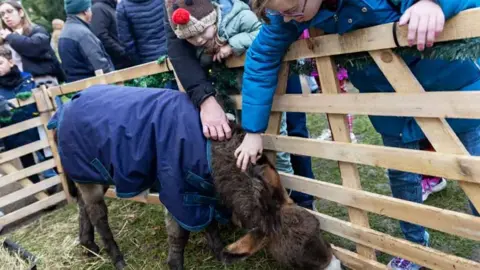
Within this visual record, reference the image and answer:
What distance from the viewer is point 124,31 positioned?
18.9 feet

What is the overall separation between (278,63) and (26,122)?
3636 mm

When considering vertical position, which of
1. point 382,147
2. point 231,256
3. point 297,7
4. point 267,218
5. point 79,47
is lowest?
point 231,256

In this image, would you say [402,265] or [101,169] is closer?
[402,265]

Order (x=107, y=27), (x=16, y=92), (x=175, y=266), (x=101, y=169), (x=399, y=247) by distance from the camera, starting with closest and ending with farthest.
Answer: (x=399, y=247) < (x=101, y=169) < (x=175, y=266) < (x=16, y=92) < (x=107, y=27)

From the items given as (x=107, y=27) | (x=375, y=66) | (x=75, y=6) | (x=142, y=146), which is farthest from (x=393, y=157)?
(x=107, y=27)

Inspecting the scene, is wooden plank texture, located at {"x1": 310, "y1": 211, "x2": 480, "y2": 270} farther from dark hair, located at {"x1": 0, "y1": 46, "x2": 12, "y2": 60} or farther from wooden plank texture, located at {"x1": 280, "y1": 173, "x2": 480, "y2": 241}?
dark hair, located at {"x1": 0, "y1": 46, "x2": 12, "y2": 60}

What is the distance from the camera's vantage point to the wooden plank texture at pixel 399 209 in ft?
7.40

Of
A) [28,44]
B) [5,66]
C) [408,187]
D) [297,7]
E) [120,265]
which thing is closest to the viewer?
[297,7]

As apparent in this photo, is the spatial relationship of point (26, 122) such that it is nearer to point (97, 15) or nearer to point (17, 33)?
point (17, 33)

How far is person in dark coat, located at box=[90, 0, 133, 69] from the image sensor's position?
6.48 metres

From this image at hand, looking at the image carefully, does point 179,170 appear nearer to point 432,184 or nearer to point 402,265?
point 402,265

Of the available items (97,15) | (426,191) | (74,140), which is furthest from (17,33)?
(426,191)

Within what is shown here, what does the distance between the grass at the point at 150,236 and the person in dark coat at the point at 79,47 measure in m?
1.71

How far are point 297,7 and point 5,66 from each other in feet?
15.6
